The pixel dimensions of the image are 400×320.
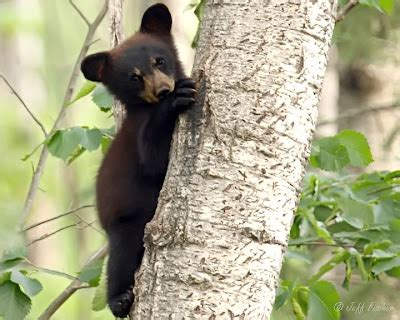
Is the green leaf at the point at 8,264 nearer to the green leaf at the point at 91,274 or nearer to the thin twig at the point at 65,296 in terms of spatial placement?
the green leaf at the point at 91,274

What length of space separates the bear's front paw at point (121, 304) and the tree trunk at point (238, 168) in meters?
0.78

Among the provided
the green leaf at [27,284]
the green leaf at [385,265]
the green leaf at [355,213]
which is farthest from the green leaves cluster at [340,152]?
the green leaf at [27,284]

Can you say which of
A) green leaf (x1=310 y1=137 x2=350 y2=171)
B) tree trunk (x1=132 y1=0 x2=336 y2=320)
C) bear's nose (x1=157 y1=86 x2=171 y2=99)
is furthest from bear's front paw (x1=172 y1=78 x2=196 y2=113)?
green leaf (x1=310 y1=137 x2=350 y2=171)

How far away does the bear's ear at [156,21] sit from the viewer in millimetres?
4172

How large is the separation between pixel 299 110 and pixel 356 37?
408cm

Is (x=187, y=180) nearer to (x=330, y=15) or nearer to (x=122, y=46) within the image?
(x=330, y=15)

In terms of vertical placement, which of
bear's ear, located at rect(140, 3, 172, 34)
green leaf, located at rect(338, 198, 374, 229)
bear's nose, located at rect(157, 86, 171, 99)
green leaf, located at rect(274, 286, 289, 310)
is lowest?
green leaf, located at rect(274, 286, 289, 310)

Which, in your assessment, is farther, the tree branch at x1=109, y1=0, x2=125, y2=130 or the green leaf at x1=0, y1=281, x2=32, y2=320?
the tree branch at x1=109, y1=0, x2=125, y2=130

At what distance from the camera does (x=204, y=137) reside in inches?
104

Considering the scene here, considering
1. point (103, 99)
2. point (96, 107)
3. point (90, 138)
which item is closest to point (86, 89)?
point (103, 99)

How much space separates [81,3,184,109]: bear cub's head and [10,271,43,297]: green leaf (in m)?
0.90

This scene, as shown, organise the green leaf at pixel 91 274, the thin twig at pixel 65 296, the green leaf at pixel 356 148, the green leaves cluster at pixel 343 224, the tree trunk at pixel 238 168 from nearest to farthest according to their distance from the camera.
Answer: the tree trunk at pixel 238 168 → the green leaves cluster at pixel 343 224 → the green leaf at pixel 91 274 → the green leaf at pixel 356 148 → the thin twig at pixel 65 296

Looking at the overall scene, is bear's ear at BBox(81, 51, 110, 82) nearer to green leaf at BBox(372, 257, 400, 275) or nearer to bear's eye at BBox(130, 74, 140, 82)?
bear's eye at BBox(130, 74, 140, 82)

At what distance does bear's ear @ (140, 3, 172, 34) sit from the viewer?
13.7 ft
